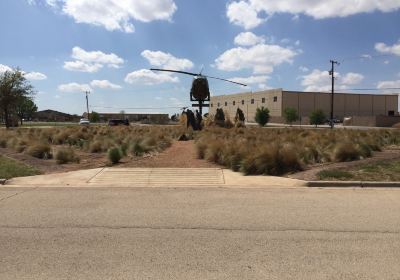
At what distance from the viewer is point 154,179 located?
43.2 ft

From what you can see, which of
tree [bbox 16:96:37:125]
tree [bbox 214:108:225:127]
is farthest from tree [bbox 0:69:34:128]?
tree [bbox 214:108:225:127]

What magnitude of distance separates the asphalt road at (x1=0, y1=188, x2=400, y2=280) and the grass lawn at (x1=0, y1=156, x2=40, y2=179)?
297 centimetres

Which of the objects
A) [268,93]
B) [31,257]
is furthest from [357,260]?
[268,93]

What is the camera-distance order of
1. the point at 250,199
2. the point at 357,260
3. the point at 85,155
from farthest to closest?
the point at 85,155
the point at 250,199
the point at 357,260

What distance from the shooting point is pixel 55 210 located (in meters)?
8.85

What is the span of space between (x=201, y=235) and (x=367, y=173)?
738 centimetres

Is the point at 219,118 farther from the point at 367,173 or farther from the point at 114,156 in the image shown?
the point at 367,173

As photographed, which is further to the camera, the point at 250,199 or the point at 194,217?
the point at 250,199

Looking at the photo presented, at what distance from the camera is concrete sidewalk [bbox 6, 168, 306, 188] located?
12.4 meters

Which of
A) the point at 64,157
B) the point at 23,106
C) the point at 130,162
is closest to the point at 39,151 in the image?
the point at 64,157

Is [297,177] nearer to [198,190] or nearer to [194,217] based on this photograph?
[198,190]

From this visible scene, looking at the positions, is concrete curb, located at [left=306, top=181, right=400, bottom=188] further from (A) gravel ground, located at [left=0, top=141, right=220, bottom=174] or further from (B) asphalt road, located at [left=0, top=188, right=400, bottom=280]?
(A) gravel ground, located at [left=0, top=141, right=220, bottom=174]

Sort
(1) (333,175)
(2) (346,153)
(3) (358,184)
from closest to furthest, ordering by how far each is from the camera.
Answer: (3) (358,184), (1) (333,175), (2) (346,153)

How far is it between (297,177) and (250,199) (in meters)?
3.30
